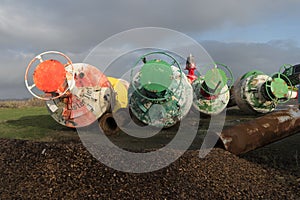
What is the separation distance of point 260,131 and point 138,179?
295cm

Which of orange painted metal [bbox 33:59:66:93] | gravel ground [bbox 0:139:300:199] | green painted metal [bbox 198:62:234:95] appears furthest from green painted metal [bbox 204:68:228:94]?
orange painted metal [bbox 33:59:66:93]

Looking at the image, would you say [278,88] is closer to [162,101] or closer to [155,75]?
[162,101]

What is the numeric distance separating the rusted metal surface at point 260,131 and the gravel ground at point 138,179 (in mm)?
373

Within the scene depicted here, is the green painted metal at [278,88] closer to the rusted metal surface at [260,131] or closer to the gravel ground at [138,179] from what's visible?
the rusted metal surface at [260,131]

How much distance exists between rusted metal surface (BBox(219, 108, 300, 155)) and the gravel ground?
0.37 m

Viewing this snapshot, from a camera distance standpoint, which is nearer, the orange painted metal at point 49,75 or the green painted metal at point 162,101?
the green painted metal at point 162,101

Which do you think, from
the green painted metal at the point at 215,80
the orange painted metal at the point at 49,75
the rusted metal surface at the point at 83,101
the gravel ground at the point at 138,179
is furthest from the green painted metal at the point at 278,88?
the orange painted metal at the point at 49,75

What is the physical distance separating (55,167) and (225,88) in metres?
7.14

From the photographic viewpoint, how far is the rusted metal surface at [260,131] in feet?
16.7

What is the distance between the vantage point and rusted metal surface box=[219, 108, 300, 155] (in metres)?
5.09

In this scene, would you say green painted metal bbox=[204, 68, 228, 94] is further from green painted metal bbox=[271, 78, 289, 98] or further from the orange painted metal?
the orange painted metal

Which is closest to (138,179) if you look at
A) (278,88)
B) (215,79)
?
(215,79)

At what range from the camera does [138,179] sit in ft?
12.7

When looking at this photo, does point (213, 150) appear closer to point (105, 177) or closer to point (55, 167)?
point (105, 177)
